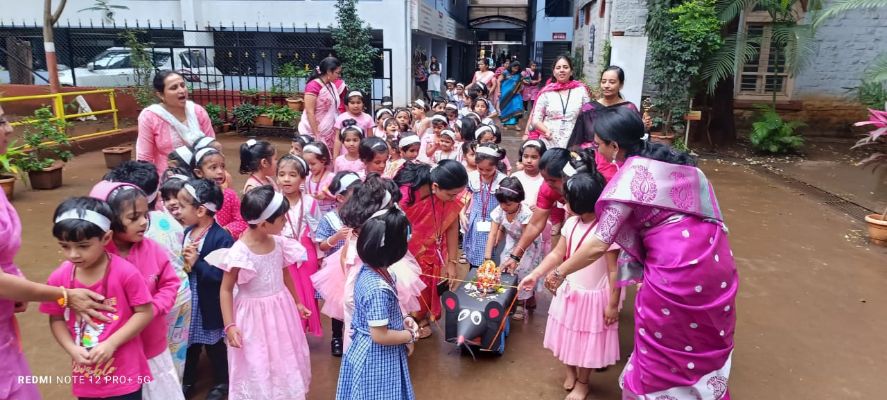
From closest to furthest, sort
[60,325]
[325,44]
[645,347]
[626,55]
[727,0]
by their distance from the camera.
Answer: [60,325]
[645,347]
[626,55]
[727,0]
[325,44]

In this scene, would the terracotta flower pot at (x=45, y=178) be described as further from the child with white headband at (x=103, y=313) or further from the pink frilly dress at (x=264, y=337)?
the child with white headband at (x=103, y=313)

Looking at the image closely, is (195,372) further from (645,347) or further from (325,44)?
(325,44)

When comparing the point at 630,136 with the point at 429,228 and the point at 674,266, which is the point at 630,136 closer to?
the point at 674,266

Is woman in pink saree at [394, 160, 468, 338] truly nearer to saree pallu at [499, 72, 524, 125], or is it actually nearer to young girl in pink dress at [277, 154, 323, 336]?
young girl in pink dress at [277, 154, 323, 336]

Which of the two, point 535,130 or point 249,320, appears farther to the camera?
point 535,130

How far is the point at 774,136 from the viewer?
10.5m

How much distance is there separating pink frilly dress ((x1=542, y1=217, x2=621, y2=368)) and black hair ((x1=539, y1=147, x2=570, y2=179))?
273 mm

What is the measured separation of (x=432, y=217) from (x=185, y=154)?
5.62 ft

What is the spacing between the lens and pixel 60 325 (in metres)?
2.08

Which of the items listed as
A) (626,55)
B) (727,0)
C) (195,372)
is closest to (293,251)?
(195,372)

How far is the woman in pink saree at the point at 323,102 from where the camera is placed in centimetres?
592

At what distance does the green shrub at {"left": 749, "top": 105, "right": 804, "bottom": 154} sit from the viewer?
1039cm

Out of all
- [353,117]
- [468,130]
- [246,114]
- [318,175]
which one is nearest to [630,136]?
[318,175]

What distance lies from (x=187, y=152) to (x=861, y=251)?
20.0ft
